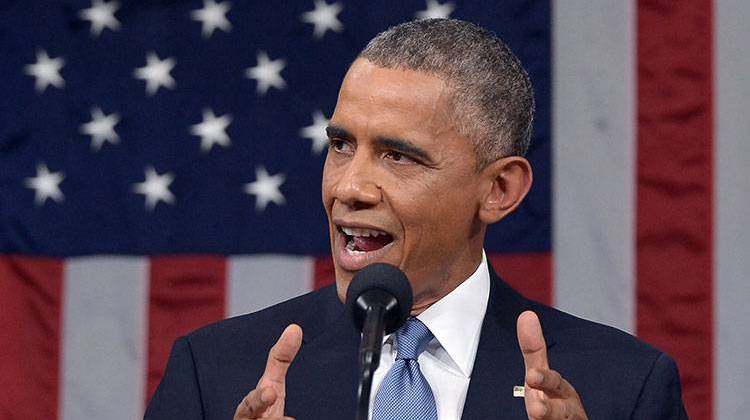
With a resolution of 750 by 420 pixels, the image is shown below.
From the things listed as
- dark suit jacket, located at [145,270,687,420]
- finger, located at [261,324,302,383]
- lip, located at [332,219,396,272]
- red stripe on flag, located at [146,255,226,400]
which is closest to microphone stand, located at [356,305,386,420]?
finger, located at [261,324,302,383]

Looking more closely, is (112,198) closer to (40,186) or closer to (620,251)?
(40,186)

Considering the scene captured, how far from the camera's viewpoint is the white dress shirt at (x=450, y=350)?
1891 mm

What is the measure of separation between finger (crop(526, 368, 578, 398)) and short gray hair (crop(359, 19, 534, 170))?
1.38 ft

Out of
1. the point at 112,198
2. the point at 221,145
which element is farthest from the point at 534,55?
the point at 112,198

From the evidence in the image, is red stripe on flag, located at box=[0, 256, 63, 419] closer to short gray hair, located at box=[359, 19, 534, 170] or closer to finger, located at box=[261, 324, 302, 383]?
short gray hair, located at box=[359, 19, 534, 170]

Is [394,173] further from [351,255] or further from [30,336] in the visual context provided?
[30,336]

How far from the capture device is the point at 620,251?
113 inches

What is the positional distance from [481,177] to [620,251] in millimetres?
1013

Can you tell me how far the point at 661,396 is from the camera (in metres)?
1.92

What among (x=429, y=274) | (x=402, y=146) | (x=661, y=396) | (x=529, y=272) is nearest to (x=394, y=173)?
(x=402, y=146)

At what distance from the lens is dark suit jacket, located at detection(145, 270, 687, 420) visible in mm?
1899

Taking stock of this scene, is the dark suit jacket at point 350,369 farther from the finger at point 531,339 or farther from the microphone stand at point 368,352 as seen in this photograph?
the microphone stand at point 368,352

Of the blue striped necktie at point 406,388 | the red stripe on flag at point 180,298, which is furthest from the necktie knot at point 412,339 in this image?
the red stripe on flag at point 180,298

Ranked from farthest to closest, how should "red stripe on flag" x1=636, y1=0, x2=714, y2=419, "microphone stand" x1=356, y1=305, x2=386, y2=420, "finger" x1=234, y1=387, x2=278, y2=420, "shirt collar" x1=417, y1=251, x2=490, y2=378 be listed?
"red stripe on flag" x1=636, y1=0, x2=714, y2=419 < "shirt collar" x1=417, y1=251, x2=490, y2=378 < "finger" x1=234, y1=387, x2=278, y2=420 < "microphone stand" x1=356, y1=305, x2=386, y2=420
